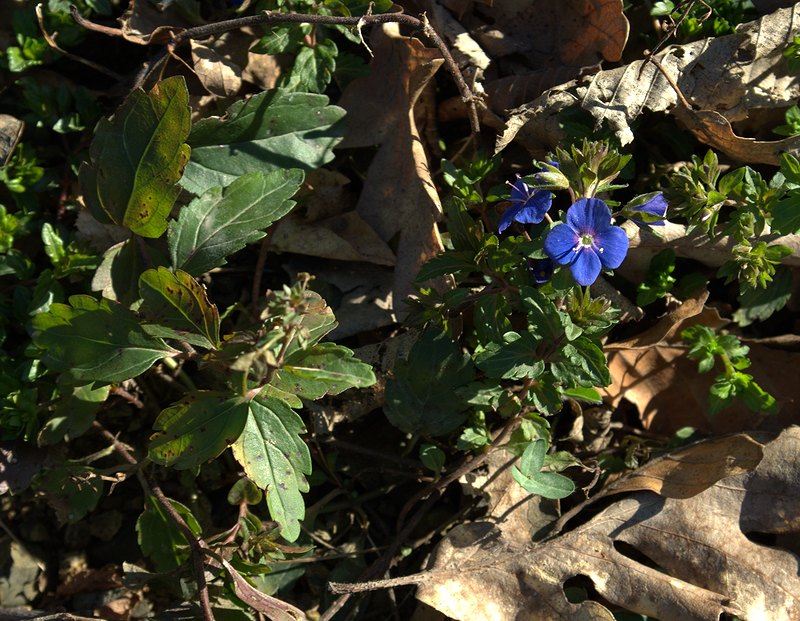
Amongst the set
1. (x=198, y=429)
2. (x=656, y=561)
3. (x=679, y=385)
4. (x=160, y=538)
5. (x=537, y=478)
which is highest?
(x=198, y=429)

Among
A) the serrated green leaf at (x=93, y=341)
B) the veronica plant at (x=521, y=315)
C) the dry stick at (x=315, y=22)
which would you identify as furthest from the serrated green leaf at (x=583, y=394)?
the serrated green leaf at (x=93, y=341)

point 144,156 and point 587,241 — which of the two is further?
point 144,156

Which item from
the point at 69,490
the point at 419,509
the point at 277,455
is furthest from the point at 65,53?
the point at 419,509

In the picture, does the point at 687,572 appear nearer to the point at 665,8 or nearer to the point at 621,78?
the point at 621,78

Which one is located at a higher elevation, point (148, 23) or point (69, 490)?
point (148, 23)

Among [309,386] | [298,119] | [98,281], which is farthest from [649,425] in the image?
[98,281]

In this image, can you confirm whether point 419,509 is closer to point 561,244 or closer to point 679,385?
point 679,385
